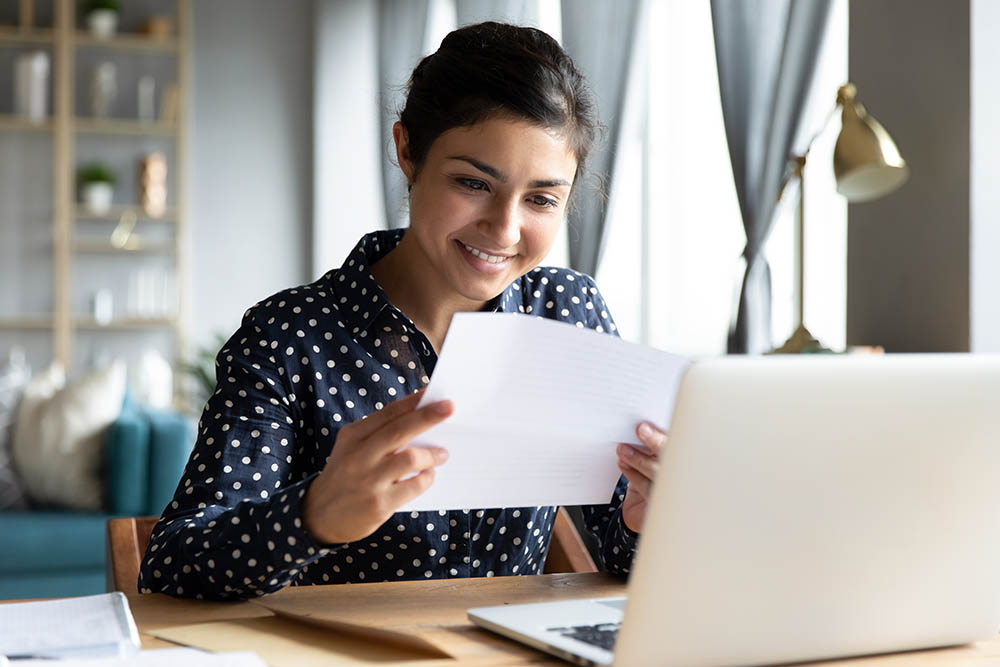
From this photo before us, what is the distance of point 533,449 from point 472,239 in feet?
1.41

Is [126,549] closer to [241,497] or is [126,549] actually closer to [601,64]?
[241,497]

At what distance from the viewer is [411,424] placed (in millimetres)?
868

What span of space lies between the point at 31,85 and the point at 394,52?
173 cm

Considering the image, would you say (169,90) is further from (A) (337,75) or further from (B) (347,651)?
(B) (347,651)

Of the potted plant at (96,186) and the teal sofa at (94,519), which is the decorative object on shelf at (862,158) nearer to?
the teal sofa at (94,519)

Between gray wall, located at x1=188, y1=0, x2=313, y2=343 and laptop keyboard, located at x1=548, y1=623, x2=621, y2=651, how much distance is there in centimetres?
498

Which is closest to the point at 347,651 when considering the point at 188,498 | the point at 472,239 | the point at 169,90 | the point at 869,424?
the point at 188,498

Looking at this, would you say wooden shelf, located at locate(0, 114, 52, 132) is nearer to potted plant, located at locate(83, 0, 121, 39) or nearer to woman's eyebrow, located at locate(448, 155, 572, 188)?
potted plant, located at locate(83, 0, 121, 39)

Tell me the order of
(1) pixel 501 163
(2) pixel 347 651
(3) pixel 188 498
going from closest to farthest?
1. (2) pixel 347 651
2. (3) pixel 188 498
3. (1) pixel 501 163

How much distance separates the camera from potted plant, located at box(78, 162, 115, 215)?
17.8 feet

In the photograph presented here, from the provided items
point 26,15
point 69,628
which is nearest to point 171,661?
point 69,628

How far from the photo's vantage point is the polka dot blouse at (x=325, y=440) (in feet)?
3.85

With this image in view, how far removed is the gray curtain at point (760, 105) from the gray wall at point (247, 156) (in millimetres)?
3595

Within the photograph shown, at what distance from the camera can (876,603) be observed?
33.9 inches
